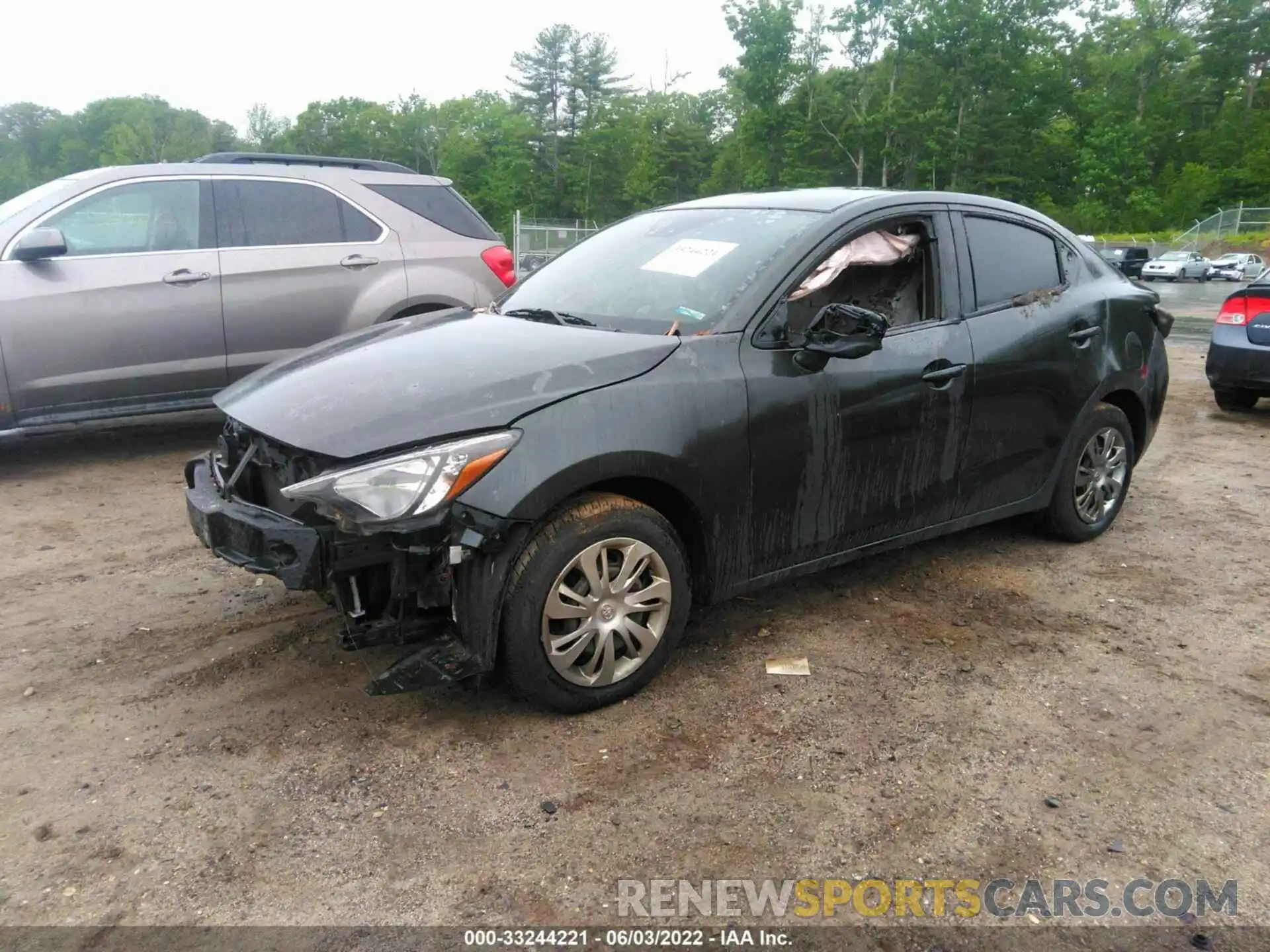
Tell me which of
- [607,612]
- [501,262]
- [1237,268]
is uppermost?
[1237,268]

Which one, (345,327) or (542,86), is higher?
(542,86)

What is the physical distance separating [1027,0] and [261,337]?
64.6 meters

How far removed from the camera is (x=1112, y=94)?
6388cm

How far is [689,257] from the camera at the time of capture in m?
3.87

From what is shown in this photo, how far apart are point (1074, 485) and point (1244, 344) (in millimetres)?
4654

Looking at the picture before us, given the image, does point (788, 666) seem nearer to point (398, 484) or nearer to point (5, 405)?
point (398, 484)

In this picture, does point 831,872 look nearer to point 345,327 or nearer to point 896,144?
point 345,327

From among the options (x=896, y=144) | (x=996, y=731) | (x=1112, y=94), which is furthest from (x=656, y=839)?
(x=1112, y=94)

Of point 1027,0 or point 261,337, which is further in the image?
point 1027,0

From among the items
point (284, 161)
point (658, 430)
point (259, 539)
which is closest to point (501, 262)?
point (284, 161)

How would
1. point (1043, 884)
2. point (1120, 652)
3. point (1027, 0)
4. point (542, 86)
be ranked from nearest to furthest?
point (1043, 884), point (1120, 652), point (1027, 0), point (542, 86)

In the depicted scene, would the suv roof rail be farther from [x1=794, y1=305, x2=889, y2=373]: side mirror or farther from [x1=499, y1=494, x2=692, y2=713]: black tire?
[x1=499, y1=494, x2=692, y2=713]: black tire

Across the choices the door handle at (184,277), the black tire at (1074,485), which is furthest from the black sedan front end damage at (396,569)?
the door handle at (184,277)

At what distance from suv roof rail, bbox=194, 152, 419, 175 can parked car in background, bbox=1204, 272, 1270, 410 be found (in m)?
6.91
